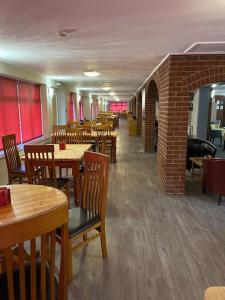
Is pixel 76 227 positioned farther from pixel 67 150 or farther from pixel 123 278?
pixel 67 150

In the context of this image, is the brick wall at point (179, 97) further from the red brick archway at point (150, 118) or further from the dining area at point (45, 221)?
the red brick archway at point (150, 118)

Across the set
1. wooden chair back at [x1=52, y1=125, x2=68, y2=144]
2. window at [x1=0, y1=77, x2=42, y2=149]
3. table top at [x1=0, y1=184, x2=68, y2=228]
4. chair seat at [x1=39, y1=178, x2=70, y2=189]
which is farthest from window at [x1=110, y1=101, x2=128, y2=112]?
table top at [x1=0, y1=184, x2=68, y2=228]

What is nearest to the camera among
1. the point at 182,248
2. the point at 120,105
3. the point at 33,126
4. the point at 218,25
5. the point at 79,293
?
the point at 79,293

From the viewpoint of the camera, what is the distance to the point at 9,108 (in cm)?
481

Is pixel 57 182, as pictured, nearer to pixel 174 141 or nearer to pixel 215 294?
pixel 174 141

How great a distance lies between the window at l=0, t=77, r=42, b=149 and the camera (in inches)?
182

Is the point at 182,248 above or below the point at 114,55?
below

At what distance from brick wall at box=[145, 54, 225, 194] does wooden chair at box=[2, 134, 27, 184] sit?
226 centimetres

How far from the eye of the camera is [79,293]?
1.91 metres

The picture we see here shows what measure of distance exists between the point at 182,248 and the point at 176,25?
219cm

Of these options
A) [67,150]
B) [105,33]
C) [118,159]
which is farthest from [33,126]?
[105,33]

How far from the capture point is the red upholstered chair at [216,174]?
11.3 ft

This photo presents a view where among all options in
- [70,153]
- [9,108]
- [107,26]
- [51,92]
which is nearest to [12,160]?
[70,153]

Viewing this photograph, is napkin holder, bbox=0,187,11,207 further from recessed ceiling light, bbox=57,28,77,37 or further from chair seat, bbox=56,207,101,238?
recessed ceiling light, bbox=57,28,77,37
